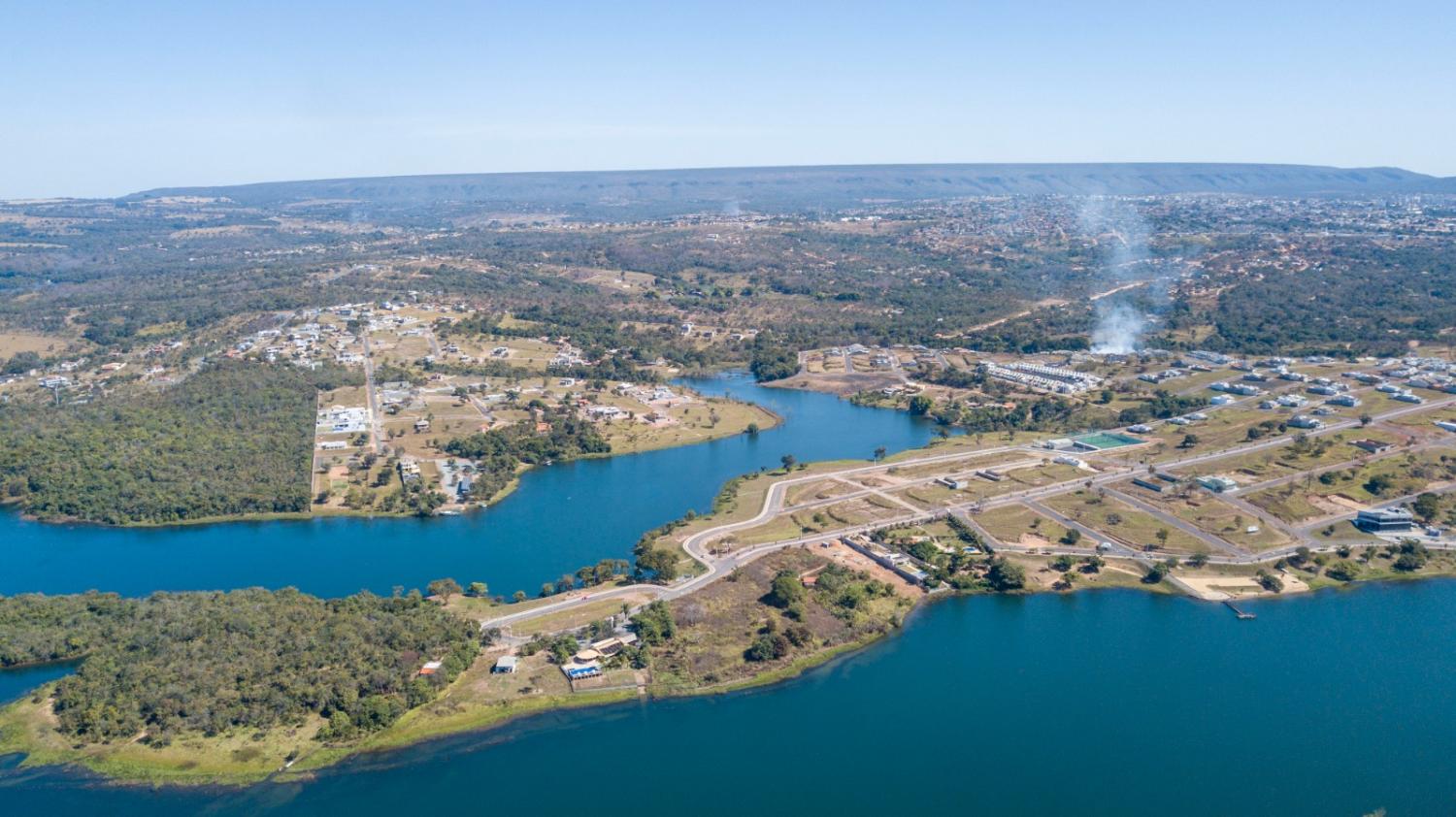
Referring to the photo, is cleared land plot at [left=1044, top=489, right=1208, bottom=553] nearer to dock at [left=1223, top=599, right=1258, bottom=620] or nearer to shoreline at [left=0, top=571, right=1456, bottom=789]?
dock at [left=1223, top=599, right=1258, bottom=620]

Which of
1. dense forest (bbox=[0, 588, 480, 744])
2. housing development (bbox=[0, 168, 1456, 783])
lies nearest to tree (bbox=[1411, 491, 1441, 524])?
housing development (bbox=[0, 168, 1456, 783])

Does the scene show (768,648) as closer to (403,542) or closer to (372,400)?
(403,542)

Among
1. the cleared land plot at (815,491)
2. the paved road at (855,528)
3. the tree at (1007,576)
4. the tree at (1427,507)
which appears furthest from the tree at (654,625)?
the tree at (1427,507)

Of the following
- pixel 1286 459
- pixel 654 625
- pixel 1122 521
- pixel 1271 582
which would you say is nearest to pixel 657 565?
pixel 654 625

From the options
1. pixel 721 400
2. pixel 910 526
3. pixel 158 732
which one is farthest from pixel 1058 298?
pixel 158 732

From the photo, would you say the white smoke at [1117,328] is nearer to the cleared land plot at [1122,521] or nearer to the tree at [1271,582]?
the cleared land plot at [1122,521]

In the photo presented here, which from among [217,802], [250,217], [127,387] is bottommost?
[217,802]

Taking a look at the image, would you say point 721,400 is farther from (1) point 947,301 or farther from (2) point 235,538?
(1) point 947,301
